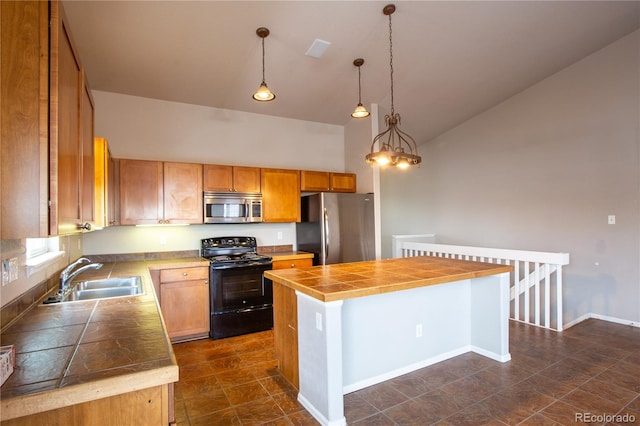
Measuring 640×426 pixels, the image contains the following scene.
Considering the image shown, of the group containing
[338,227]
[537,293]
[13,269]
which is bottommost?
[537,293]

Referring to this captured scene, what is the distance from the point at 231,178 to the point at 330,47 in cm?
194

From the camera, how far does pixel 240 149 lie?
4.61 m

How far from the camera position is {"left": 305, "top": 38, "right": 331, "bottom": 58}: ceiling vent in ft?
11.0

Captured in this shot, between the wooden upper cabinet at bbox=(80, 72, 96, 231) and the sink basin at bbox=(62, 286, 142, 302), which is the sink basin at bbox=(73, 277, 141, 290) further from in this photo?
the wooden upper cabinet at bbox=(80, 72, 96, 231)

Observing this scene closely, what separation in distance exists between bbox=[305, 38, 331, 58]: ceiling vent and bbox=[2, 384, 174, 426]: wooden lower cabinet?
326 cm

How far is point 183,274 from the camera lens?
12.0ft

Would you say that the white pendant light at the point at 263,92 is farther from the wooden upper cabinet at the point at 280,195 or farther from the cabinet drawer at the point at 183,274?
the cabinet drawer at the point at 183,274

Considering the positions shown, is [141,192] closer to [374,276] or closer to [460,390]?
[374,276]

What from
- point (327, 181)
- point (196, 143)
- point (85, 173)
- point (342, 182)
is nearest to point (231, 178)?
point (196, 143)

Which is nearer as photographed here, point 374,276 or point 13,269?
point 13,269

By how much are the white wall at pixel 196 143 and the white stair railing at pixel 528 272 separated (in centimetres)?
196

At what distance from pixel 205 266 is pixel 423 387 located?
8.36 feet

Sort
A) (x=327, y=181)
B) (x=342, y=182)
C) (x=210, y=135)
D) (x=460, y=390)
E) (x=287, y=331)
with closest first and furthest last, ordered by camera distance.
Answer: (x=460, y=390) → (x=287, y=331) → (x=210, y=135) → (x=327, y=181) → (x=342, y=182)

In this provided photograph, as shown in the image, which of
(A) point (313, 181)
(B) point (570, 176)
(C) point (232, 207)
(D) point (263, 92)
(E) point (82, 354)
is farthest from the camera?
(A) point (313, 181)
